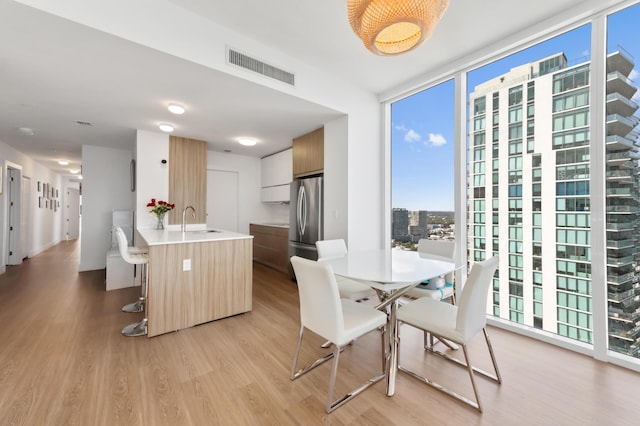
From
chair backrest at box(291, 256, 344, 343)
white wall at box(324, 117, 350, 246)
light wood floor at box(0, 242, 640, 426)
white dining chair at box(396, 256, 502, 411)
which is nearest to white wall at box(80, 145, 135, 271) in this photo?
light wood floor at box(0, 242, 640, 426)

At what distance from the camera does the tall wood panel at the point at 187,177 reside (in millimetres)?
4438

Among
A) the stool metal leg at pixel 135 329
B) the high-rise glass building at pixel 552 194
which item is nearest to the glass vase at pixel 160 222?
the stool metal leg at pixel 135 329

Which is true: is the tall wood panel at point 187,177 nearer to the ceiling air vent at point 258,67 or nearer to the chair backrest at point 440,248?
the ceiling air vent at point 258,67

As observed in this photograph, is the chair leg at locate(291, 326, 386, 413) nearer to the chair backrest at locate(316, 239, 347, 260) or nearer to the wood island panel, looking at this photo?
the chair backrest at locate(316, 239, 347, 260)

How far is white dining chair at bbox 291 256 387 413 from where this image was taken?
153cm

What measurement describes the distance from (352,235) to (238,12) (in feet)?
8.98

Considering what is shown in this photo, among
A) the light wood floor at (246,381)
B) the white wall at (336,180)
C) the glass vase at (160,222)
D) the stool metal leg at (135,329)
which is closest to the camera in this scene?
the light wood floor at (246,381)

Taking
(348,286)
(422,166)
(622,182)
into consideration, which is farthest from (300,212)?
(622,182)

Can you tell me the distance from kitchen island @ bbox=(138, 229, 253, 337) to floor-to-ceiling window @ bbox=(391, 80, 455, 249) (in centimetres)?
221

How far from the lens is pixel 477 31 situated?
8.28ft


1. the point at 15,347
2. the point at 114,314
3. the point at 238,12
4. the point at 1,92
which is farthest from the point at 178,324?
the point at 1,92

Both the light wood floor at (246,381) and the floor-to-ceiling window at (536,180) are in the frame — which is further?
the floor-to-ceiling window at (536,180)

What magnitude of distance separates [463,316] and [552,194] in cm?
178

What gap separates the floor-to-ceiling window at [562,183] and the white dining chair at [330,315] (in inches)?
71.8
